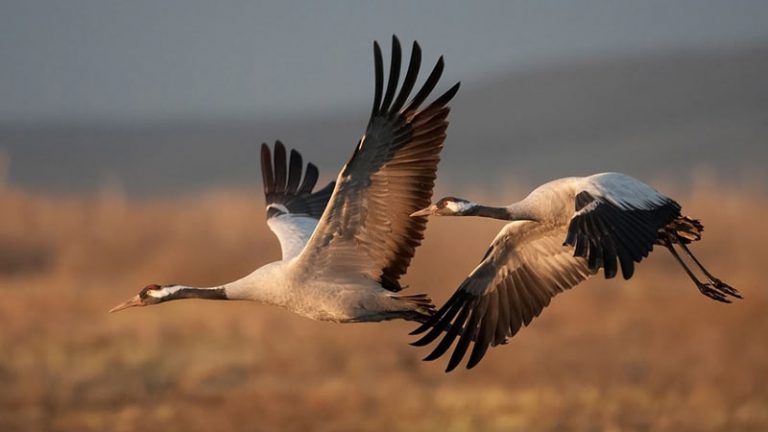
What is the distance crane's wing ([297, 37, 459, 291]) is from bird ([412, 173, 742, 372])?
18cm

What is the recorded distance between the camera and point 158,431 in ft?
49.8

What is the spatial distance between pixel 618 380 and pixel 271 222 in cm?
626

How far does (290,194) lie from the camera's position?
1201cm

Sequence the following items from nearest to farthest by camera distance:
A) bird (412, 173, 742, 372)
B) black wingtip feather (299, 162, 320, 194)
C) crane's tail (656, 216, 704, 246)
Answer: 1. bird (412, 173, 742, 372)
2. crane's tail (656, 216, 704, 246)
3. black wingtip feather (299, 162, 320, 194)

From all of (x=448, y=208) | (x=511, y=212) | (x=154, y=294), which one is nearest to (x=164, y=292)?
(x=154, y=294)

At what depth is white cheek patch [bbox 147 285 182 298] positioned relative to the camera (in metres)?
10.3

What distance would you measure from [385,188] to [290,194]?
8.46 feet

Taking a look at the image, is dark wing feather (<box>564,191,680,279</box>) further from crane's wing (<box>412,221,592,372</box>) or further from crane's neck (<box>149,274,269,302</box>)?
crane's neck (<box>149,274,269,302</box>)

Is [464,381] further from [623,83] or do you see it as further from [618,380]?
[623,83]

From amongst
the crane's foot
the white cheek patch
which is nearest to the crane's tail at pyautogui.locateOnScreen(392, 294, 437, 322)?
the white cheek patch

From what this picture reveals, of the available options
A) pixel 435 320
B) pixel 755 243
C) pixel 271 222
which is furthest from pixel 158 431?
pixel 755 243

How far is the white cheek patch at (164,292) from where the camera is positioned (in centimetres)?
1029

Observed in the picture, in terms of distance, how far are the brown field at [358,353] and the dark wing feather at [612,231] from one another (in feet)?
21.6

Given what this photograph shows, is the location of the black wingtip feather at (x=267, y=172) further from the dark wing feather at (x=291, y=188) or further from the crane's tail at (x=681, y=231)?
the crane's tail at (x=681, y=231)
